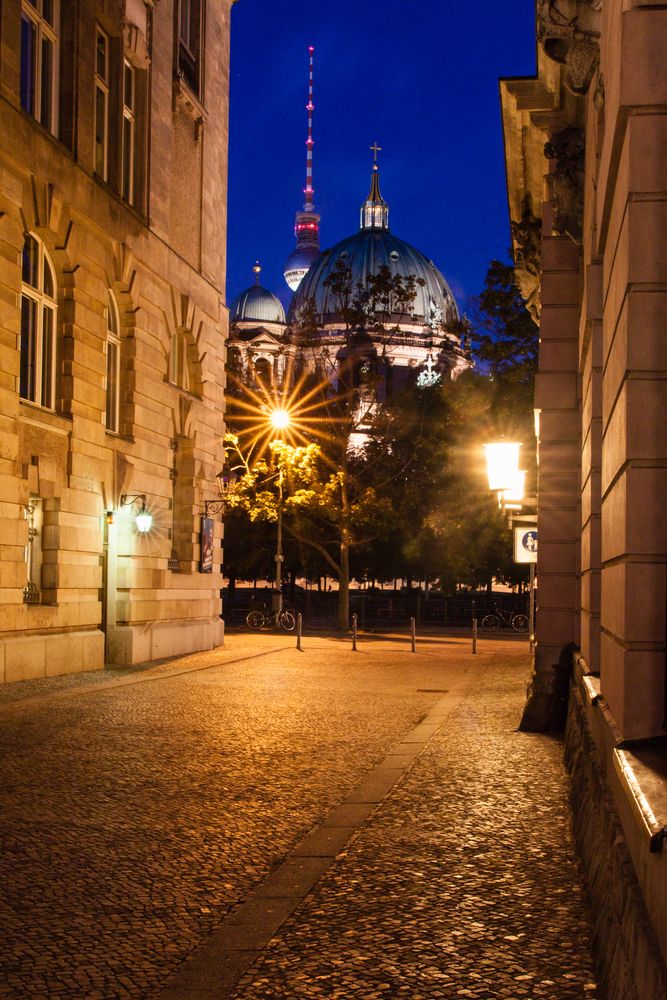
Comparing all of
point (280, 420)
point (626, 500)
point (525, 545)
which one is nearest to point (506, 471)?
point (525, 545)

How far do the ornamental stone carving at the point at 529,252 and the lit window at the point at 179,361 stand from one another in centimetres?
1089

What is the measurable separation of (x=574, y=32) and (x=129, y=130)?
1727cm

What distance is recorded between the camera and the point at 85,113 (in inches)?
832

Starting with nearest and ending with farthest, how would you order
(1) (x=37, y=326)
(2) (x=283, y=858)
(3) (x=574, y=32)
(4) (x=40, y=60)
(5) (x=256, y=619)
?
1. (2) (x=283, y=858)
2. (3) (x=574, y=32)
3. (1) (x=37, y=326)
4. (4) (x=40, y=60)
5. (5) (x=256, y=619)

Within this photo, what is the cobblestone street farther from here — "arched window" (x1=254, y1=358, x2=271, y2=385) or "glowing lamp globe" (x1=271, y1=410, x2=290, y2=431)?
"arched window" (x1=254, y1=358, x2=271, y2=385)

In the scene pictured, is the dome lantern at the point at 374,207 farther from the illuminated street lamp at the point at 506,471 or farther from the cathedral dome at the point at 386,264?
the illuminated street lamp at the point at 506,471

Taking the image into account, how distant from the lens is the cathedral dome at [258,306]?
133500 millimetres

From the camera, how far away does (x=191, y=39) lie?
2848cm

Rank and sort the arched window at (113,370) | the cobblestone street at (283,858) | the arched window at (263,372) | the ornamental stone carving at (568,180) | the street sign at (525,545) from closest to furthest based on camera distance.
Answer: the cobblestone street at (283,858) < the ornamental stone carving at (568,180) < the street sign at (525,545) < the arched window at (113,370) < the arched window at (263,372)

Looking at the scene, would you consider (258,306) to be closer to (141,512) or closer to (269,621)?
(269,621)

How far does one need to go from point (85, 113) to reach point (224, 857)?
17.1 meters

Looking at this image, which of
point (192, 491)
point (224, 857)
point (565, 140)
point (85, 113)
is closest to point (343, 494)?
point (192, 491)

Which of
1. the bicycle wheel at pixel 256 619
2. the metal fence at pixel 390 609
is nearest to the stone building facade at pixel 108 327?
the bicycle wheel at pixel 256 619

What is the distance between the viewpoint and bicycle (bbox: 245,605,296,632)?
134 feet
